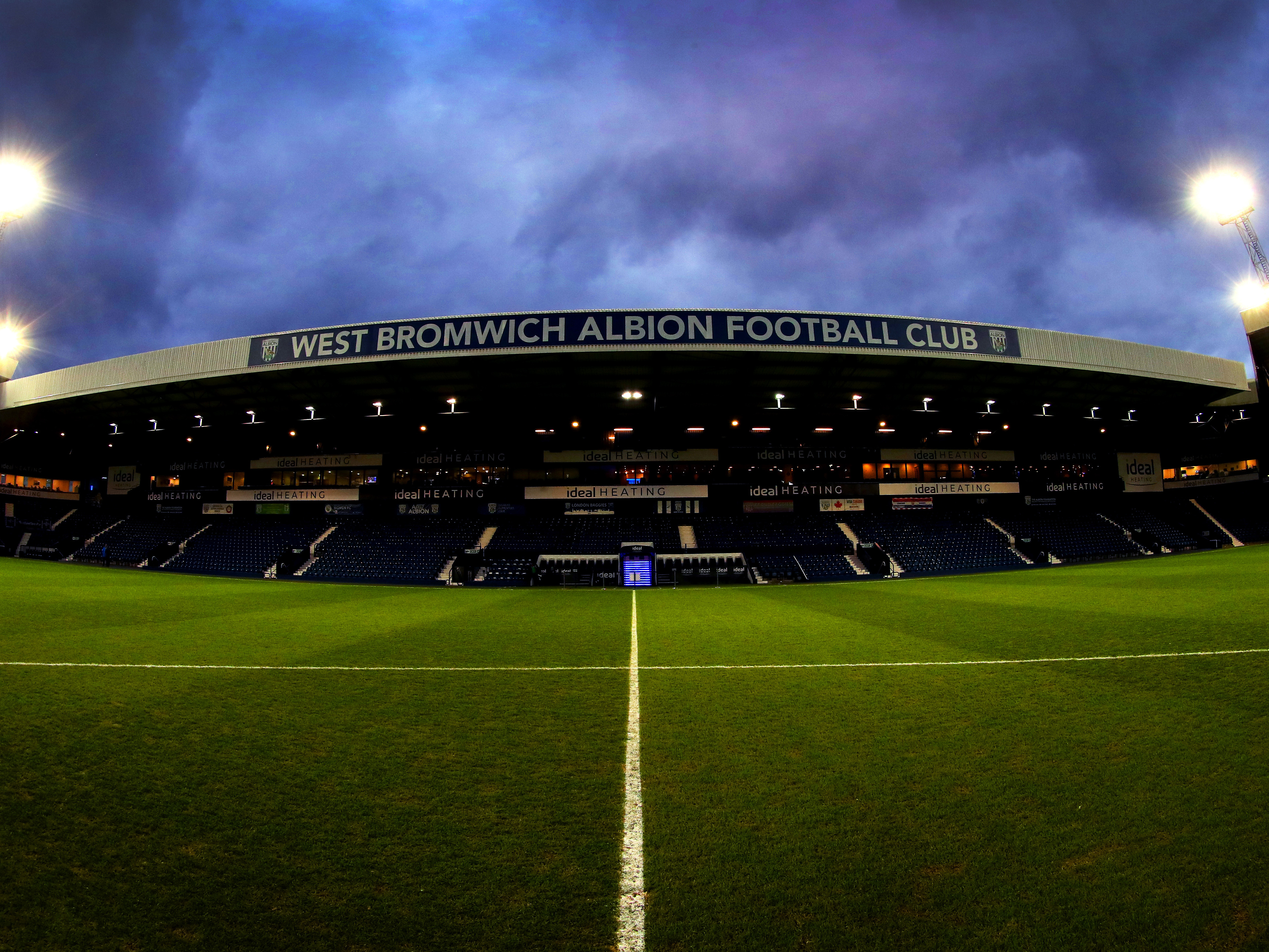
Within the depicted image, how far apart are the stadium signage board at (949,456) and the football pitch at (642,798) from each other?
3219 centimetres

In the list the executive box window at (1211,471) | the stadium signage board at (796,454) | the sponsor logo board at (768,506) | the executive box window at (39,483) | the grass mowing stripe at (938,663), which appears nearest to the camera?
the grass mowing stripe at (938,663)

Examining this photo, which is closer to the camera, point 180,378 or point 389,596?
point 389,596

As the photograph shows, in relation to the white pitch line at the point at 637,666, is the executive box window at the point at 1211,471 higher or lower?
higher

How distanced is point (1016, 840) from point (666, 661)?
241 inches

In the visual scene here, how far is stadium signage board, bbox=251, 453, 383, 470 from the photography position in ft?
132

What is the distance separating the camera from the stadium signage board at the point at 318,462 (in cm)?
4031

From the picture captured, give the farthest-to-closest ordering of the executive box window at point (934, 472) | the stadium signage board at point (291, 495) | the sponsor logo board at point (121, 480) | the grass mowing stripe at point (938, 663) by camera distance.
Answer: the sponsor logo board at point (121, 480) → the stadium signage board at point (291, 495) → the executive box window at point (934, 472) → the grass mowing stripe at point (938, 663)

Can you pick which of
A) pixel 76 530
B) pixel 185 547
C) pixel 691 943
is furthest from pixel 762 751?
pixel 76 530

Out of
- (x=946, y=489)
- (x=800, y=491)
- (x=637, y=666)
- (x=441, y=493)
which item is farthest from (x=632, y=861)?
(x=946, y=489)

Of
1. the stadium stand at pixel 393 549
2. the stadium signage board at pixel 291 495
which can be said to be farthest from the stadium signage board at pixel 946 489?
the stadium signage board at pixel 291 495

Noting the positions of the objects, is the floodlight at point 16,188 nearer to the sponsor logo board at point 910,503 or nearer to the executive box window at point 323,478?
the executive box window at point 323,478

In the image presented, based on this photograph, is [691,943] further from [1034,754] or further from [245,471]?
[245,471]

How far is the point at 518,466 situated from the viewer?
39.3 metres

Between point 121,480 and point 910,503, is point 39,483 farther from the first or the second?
point 910,503
